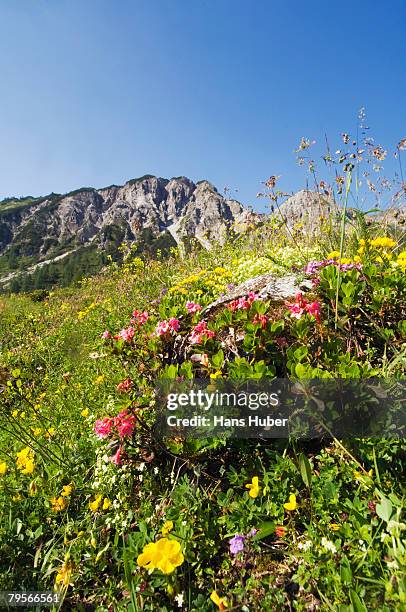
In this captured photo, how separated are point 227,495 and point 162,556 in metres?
0.60

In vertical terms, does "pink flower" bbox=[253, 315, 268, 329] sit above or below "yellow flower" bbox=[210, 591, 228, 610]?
above

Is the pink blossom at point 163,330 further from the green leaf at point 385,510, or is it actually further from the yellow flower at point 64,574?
the green leaf at point 385,510

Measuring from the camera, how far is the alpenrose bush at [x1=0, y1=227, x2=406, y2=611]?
5.07ft

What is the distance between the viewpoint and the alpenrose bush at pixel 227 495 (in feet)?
5.07

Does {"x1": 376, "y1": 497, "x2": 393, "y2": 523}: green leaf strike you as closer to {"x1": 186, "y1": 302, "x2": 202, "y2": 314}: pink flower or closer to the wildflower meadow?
the wildflower meadow

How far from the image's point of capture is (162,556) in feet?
4.71

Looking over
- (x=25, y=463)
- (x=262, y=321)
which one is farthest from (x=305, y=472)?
(x=25, y=463)

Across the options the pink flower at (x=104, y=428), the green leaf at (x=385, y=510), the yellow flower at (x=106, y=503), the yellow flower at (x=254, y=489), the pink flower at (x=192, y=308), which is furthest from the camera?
the pink flower at (x=192, y=308)

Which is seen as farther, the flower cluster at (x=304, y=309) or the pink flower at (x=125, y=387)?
the pink flower at (x=125, y=387)

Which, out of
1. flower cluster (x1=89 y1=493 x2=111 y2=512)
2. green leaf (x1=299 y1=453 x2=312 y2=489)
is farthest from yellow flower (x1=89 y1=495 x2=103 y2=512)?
green leaf (x1=299 y1=453 x2=312 y2=489)

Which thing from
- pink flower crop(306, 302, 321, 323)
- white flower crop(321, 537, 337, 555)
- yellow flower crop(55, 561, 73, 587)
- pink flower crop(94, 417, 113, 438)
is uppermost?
pink flower crop(306, 302, 321, 323)

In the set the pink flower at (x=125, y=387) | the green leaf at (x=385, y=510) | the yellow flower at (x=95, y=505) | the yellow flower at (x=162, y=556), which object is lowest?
the yellow flower at (x=95, y=505)

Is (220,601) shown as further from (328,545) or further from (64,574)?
(64,574)

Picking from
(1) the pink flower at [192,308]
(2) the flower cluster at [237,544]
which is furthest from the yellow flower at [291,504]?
(1) the pink flower at [192,308]
